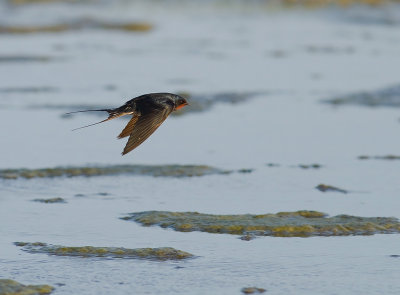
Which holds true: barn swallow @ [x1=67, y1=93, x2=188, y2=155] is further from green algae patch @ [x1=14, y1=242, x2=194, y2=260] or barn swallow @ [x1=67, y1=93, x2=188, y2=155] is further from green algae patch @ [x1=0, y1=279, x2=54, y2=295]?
green algae patch @ [x1=0, y1=279, x2=54, y2=295]

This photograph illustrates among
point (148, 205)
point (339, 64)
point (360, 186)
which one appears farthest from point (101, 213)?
point (339, 64)

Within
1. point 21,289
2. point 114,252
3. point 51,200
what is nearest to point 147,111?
point 114,252

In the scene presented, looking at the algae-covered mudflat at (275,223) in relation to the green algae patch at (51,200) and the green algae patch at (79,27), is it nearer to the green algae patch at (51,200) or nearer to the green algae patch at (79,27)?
the green algae patch at (51,200)

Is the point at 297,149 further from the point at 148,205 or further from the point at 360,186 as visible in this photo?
the point at 148,205

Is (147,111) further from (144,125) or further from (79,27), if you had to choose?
(79,27)

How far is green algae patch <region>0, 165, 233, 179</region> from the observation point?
982 centimetres

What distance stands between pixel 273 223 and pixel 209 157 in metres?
2.87

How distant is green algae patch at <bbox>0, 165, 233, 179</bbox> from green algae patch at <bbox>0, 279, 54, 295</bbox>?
11.3 ft

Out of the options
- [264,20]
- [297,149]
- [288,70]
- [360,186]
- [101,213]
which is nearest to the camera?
[101,213]

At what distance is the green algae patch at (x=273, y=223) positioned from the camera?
25.4 ft

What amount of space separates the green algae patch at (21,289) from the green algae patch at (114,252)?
761 mm

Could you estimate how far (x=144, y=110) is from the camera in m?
7.58

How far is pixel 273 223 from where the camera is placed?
7.91 metres

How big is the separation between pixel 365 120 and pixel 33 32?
12846 millimetres
